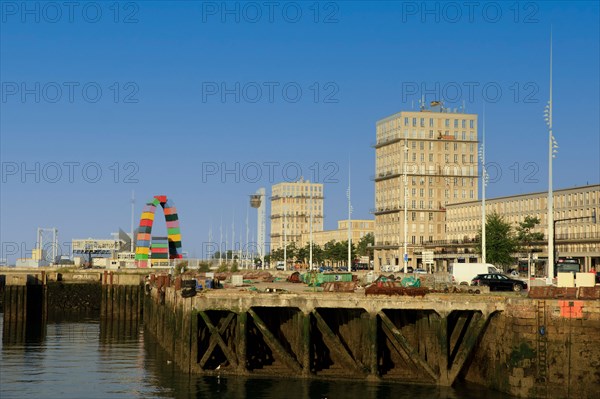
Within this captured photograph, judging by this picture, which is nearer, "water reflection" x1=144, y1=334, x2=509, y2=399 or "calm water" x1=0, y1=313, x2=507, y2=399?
"water reflection" x1=144, y1=334, x2=509, y2=399

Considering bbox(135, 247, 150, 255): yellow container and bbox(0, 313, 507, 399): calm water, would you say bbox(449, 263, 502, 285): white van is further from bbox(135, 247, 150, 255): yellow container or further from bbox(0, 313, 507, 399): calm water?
bbox(135, 247, 150, 255): yellow container

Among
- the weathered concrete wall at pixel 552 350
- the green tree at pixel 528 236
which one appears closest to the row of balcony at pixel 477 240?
the green tree at pixel 528 236

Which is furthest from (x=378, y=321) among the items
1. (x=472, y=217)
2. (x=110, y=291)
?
(x=472, y=217)

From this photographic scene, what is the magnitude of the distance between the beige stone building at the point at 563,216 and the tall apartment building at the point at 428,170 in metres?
12.8

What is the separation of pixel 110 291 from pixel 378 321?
60036mm

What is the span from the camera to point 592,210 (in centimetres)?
14238

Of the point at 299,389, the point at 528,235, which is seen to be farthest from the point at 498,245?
the point at 299,389

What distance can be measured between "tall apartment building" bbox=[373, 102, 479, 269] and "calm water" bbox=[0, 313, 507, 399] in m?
126

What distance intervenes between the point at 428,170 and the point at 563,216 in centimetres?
4642

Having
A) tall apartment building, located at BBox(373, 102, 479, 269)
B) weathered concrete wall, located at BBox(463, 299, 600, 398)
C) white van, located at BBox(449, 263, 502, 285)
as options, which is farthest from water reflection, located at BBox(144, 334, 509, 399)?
tall apartment building, located at BBox(373, 102, 479, 269)

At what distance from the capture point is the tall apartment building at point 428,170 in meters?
192

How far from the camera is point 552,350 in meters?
41.2

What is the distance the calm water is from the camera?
145 ft

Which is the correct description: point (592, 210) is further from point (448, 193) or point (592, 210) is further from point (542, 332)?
point (542, 332)
